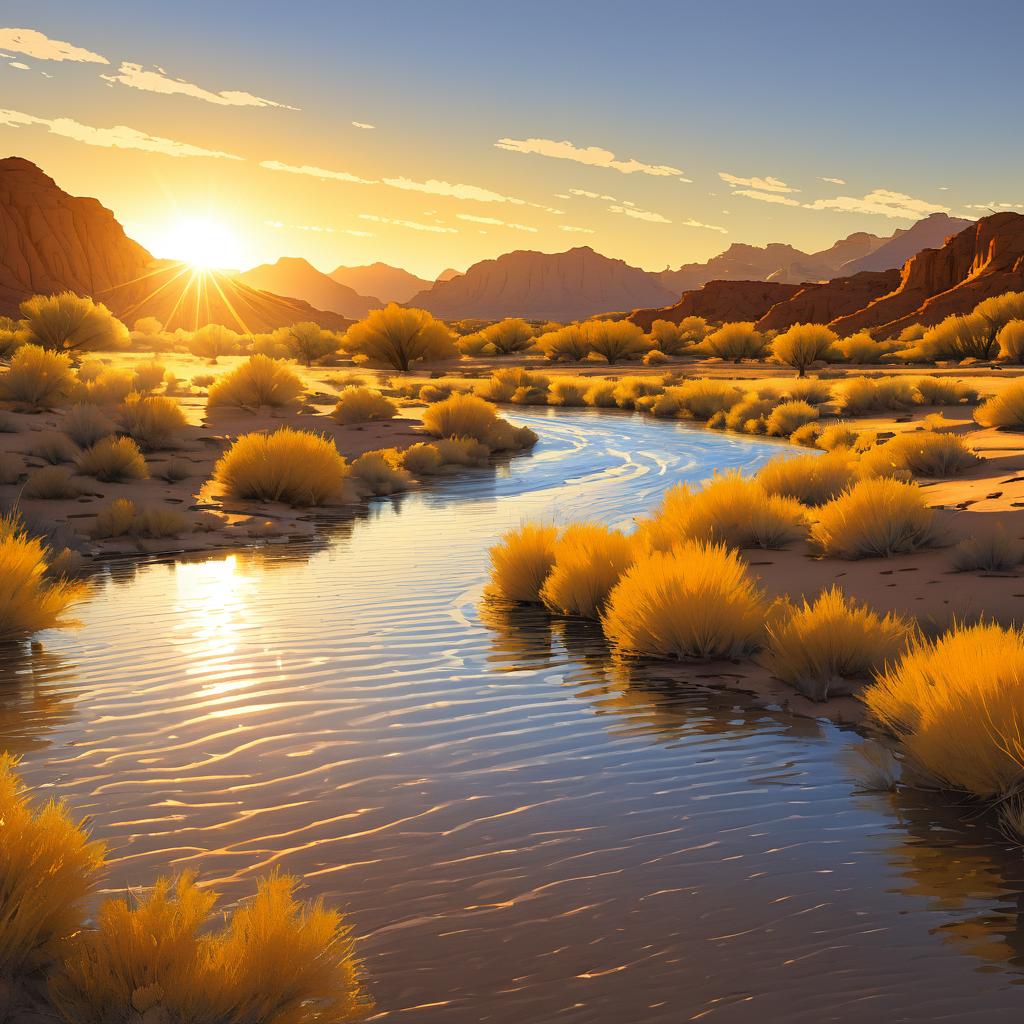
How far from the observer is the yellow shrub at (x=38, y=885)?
10.9ft

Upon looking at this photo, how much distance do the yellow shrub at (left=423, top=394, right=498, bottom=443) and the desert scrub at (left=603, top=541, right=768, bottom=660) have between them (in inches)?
558

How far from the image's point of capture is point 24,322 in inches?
1453

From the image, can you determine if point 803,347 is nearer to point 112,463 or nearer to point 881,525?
point 112,463

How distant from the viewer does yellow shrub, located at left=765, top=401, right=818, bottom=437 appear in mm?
24891

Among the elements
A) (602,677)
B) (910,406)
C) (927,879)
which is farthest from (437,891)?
(910,406)

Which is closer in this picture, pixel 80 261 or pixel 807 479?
pixel 807 479

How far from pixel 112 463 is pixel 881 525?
1010 centimetres

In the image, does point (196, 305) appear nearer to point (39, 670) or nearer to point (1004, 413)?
point (1004, 413)

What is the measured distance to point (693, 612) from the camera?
8000mm

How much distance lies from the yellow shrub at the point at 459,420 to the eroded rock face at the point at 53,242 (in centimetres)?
6566

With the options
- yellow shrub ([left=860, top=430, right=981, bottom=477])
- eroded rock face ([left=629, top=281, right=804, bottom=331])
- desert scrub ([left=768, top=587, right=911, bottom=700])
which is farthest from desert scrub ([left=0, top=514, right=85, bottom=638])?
eroded rock face ([left=629, top=281, right=804, bottom=331])

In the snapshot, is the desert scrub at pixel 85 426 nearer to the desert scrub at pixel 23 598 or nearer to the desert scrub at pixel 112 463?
the desert scrub at pixel 112 463

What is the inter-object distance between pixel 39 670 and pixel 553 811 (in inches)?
168

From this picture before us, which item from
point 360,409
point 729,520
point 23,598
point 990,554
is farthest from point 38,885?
point 360,409
